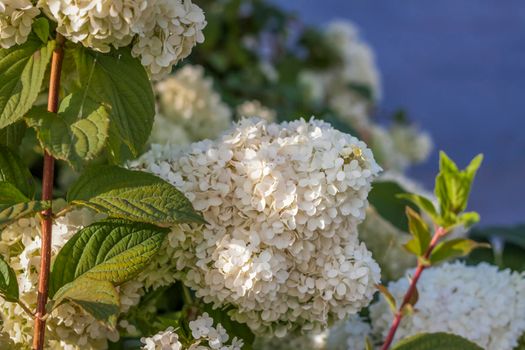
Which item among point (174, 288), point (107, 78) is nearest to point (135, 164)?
point (107, 78)

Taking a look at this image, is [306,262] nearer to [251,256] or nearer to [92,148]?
[251,256]

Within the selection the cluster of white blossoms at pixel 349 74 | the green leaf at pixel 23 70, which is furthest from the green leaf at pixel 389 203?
the cluster of white blossoms at pixel 349 74

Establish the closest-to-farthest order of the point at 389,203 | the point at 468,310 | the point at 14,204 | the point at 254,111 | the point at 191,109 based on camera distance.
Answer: the point at 14,204 → the point at 468,310 → the point at 389,203 → the point at 191,109 → the point at 254,111

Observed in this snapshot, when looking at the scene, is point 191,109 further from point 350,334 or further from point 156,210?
point 156,210

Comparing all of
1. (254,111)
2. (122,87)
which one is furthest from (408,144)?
(122,87)

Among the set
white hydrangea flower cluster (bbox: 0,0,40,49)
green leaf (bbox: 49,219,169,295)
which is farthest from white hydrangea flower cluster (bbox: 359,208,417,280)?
white hydrangea flower cluster (bbox: 0,0,40,49)

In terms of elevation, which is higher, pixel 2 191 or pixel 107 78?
pixel 107 78

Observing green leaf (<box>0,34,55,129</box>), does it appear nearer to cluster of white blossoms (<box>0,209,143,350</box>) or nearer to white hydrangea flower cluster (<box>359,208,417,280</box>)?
cluster of white blossoms (<box>0,209,143,350</box>)
